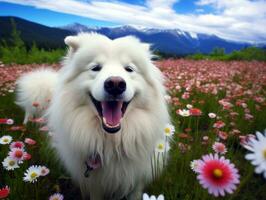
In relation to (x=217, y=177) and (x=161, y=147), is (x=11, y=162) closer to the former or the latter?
(x=161, y=147)

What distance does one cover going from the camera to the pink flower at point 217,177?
0.87 m

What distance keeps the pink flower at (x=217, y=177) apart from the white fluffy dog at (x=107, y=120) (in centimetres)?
140

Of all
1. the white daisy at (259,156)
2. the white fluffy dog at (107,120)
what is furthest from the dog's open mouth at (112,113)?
the white daisy at (259,156)

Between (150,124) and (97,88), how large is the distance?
690 mm

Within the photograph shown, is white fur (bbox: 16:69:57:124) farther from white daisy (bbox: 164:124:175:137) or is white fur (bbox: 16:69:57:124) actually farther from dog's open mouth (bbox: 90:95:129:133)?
white daisy (bbox: 164:124:175:137)

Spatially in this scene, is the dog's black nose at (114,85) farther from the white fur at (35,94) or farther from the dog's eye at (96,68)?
the white fur at (35,94)

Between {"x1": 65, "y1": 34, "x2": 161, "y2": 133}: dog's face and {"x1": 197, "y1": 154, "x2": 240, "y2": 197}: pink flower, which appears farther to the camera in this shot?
{"x1": 65, "y1": 34, "x2": 161, "y2": 133}: dog's face

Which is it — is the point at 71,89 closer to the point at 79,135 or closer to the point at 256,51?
the point at 79,135

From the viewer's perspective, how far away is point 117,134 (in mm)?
2490

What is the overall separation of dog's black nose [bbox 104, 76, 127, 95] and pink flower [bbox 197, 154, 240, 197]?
1.27 meters

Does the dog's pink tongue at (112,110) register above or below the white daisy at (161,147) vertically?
above

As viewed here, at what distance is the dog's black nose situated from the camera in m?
2.12

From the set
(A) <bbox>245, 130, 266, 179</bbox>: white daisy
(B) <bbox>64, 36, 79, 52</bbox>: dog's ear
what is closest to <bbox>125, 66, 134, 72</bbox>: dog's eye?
(B) <bbox>64, 36, 79, 52</bbox>: dog's ear

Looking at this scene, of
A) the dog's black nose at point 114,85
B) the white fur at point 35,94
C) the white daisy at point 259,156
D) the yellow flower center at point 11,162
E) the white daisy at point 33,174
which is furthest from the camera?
the white fur at point 35,94
